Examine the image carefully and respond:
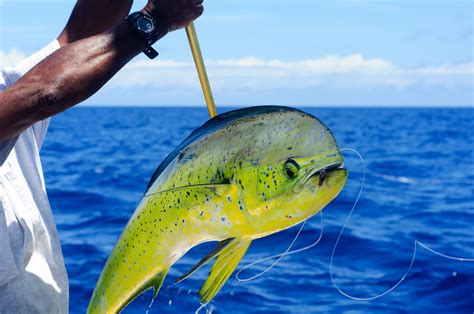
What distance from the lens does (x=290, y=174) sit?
4.61 feet

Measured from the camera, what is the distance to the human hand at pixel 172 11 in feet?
5.05

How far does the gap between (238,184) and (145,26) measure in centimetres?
39

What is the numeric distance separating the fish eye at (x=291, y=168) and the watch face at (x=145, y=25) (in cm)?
41

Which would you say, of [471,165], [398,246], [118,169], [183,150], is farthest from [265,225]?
[471,165]

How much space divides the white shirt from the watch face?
62 cm

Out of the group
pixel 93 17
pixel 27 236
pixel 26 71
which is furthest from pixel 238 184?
pixel 93 17

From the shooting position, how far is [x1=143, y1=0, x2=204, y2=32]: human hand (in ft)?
5.05

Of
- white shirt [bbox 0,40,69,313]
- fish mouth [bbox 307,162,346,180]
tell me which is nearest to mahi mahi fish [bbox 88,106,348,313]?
fish mouth [bbox 307,162,346,180]

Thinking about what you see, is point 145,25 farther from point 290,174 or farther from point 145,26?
point 290,174

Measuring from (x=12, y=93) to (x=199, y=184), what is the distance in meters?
0.47

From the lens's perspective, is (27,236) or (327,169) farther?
(27,236)

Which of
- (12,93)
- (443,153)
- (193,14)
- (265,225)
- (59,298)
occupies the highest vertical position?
(193,14)

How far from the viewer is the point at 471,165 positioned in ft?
63.0

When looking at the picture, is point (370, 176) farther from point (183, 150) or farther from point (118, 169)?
point (183, 150)
